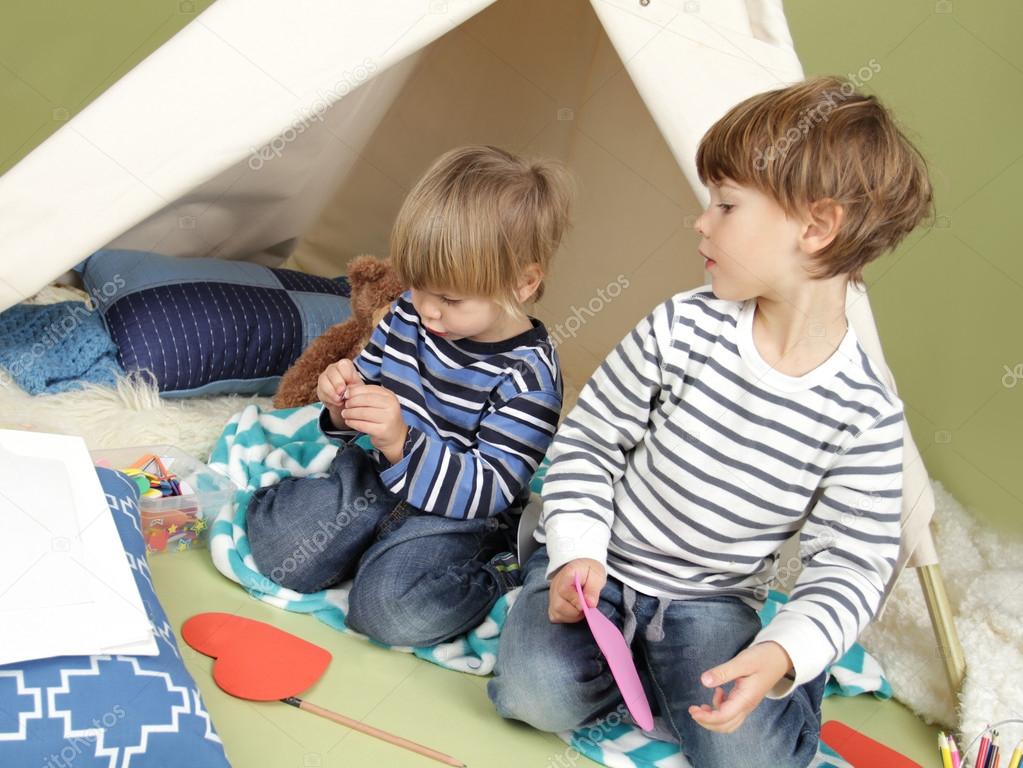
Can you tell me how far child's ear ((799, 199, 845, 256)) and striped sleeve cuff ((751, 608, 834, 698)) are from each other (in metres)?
0.33

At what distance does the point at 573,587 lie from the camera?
1.03m

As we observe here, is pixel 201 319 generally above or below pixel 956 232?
below

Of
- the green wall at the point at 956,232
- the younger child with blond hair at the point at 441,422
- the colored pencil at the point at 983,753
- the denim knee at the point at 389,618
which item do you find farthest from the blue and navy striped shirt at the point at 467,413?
the green wall at the point at 956,232

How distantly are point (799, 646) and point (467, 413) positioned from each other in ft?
1.50

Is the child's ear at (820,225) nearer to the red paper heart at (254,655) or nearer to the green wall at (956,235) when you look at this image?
the red paper heart at (254,655)

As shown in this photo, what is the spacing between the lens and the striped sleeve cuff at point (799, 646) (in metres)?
0.94

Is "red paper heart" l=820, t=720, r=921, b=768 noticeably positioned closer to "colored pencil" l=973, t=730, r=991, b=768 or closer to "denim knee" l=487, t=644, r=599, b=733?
"colored pencil" l=973, t=730, r=991, b=768

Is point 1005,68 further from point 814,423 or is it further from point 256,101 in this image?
point 256,101

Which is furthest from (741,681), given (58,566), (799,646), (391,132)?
(391,132)

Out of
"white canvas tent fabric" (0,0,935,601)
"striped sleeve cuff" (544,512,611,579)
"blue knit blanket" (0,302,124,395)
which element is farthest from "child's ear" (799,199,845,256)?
"blue knit blanket" (0,302,124,395)

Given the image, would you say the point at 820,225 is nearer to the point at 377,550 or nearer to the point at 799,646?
the point at 799,646

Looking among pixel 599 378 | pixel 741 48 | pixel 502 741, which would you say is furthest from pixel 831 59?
pixel 502 741

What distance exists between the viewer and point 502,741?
1072mm

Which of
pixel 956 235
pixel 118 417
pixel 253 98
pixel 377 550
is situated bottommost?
pixel 118 417
